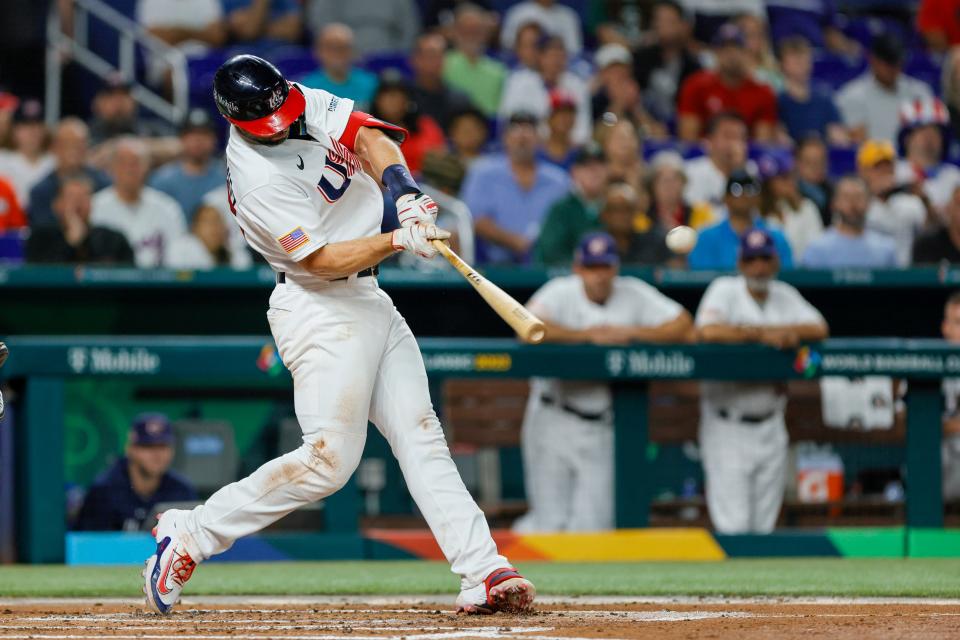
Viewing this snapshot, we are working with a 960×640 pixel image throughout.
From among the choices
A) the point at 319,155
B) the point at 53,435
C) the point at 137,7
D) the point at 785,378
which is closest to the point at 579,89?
the point at 137,7

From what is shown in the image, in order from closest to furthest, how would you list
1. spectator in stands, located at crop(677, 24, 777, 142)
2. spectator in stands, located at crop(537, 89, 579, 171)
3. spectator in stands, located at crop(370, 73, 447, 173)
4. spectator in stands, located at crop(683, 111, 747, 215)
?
1. spectator in stands, located at crop(370, 73, 447, 173)
2. spectator in stands, located at crop(683, 111, 747, 215)
3. spectator in stands, located at crop(537, 89, 579, 171)
4. spectator in stands, located at crop(677, 24, 777, 142)

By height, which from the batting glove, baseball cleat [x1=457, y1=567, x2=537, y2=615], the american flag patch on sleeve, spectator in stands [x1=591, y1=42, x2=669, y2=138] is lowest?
baseball cleat [x1=457, y1=567, x2=537, y2=615]

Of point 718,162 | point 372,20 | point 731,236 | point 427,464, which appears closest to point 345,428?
point 427,464

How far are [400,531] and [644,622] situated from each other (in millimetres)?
2700

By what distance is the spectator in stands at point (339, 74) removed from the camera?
10.3 m

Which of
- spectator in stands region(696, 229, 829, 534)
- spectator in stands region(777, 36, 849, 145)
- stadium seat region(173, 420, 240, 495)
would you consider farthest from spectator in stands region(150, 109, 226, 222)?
spectator in stands region(777, 36, 849, 145)

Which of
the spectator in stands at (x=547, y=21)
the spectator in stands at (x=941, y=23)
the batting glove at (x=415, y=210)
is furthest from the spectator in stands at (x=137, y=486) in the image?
the spectator in stands at (x=941, y=23)

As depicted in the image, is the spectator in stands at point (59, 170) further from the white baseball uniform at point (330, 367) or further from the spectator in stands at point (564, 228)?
the white baseball uniform at point (330, 367)

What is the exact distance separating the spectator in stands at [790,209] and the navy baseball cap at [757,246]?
184 centimetres

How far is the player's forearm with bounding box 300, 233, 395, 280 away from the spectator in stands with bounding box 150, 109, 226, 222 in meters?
5.03

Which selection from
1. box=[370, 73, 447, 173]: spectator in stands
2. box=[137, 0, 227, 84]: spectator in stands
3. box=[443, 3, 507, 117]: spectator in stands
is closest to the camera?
box=[370, 73, 447, 173]: spectator in stands

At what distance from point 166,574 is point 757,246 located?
3.89m

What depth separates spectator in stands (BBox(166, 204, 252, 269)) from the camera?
866cm

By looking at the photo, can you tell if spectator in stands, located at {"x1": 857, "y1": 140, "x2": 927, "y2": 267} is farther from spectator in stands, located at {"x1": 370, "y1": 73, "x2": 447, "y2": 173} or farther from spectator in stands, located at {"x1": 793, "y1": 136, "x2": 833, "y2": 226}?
spectator in stands, located at {"x1": 370, "y1": 73, "x2": 447, "y2": 173}
